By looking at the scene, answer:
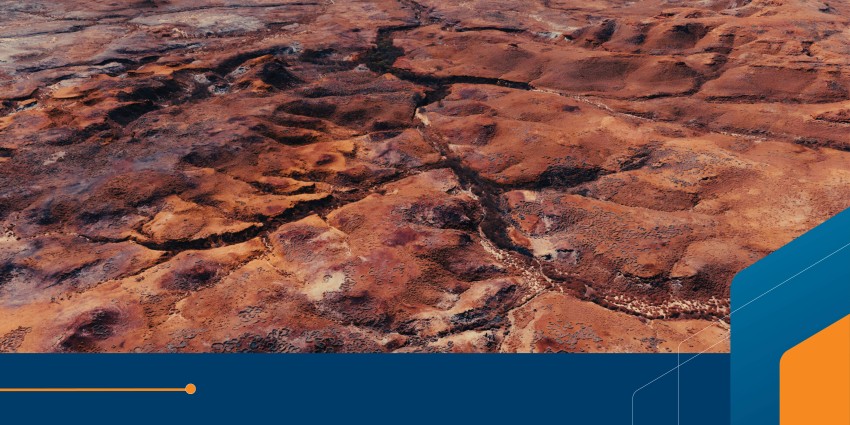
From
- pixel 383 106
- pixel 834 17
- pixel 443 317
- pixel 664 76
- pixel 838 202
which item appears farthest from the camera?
pixel 834 17

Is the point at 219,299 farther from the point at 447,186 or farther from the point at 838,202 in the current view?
the point at 838,202

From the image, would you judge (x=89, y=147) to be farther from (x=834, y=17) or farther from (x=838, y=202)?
(x=834, y=17)

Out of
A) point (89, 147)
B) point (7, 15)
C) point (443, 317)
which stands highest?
point (7, 15)

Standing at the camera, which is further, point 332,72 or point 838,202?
point 332,72

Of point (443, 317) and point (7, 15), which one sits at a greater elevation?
point (7, 15)

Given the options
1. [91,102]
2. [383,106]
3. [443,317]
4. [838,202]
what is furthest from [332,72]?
[838,202]

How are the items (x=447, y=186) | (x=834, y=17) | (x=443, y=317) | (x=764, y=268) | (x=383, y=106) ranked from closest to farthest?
Result: 1. (x=764, y=268)
2. (x=443, y=317)
3. (x=447, y=186)
4. (x=383, y=106)
5. (x=834, y=17)

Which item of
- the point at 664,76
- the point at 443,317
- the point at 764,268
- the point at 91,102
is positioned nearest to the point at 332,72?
the point at 91,102
